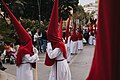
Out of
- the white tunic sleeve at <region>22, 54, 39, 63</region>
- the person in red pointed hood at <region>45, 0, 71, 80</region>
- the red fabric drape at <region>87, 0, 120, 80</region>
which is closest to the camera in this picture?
the red fabric drape at <region>87, 0, 120, 80</region>

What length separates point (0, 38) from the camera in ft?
23.8

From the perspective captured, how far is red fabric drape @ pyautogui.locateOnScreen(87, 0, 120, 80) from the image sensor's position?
1995 millimetres

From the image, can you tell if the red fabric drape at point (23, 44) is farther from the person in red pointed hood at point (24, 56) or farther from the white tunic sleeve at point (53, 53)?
the white tunic sleeve at point (53, 53)

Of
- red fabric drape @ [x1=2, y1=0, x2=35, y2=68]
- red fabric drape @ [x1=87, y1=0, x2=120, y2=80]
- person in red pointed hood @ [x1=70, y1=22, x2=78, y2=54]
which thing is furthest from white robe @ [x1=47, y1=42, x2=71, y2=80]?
person in red pointed hood @ [x1=70, y1=22, x2=78, y2=54]

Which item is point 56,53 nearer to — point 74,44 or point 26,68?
point 26,68

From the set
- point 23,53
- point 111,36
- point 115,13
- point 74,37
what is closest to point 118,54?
point 111,36

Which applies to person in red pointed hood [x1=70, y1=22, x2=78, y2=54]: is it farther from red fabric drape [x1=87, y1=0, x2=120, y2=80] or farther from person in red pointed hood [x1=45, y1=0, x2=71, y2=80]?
red fabric drape [x1=87, y1=0, x2=120, y2=80]

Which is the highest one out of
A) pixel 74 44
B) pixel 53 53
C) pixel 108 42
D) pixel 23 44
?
pixel 108 42

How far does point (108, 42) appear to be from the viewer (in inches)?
80.0

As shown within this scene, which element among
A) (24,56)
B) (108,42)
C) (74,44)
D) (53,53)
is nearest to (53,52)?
(53,53)

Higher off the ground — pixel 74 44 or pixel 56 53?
pixel 56 53

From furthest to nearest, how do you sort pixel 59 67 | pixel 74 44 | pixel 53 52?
1. pixel 74 44
2. pixel 59 67
3. pixel 53 52

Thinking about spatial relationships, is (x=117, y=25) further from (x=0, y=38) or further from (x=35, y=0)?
(x=35, y=0)

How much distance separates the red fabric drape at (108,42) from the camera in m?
2.00
